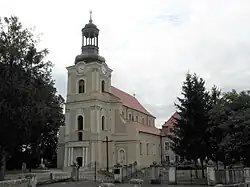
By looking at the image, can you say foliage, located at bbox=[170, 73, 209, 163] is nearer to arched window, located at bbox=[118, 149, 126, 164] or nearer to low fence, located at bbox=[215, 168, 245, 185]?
low fence, located at bbox=[215, 168, 245, 185]

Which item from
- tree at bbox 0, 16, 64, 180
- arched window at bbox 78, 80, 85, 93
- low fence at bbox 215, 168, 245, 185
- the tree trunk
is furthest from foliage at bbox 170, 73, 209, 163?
arched window at bbox 78, 80, 85, 93

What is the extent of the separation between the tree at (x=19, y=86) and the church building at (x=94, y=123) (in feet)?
58.2

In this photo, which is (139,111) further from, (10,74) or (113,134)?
(10,74)

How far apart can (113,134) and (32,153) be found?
10.9m

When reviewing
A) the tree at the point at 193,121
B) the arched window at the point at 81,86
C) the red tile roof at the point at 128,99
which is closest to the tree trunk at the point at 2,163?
the tree at the point at 193,121

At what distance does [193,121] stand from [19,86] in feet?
47.5

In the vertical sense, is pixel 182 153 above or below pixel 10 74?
below

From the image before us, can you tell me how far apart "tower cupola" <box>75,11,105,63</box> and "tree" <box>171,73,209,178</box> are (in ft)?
62.5

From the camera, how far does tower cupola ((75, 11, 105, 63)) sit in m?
45.9

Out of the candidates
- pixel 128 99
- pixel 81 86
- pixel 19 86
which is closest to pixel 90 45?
pixel 81 86

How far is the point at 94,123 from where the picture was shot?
143 feet

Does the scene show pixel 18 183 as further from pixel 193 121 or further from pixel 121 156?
pixel 121 156

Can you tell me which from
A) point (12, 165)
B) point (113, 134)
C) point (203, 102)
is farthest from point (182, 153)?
point (12, 165)

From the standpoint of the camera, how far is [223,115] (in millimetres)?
25219
